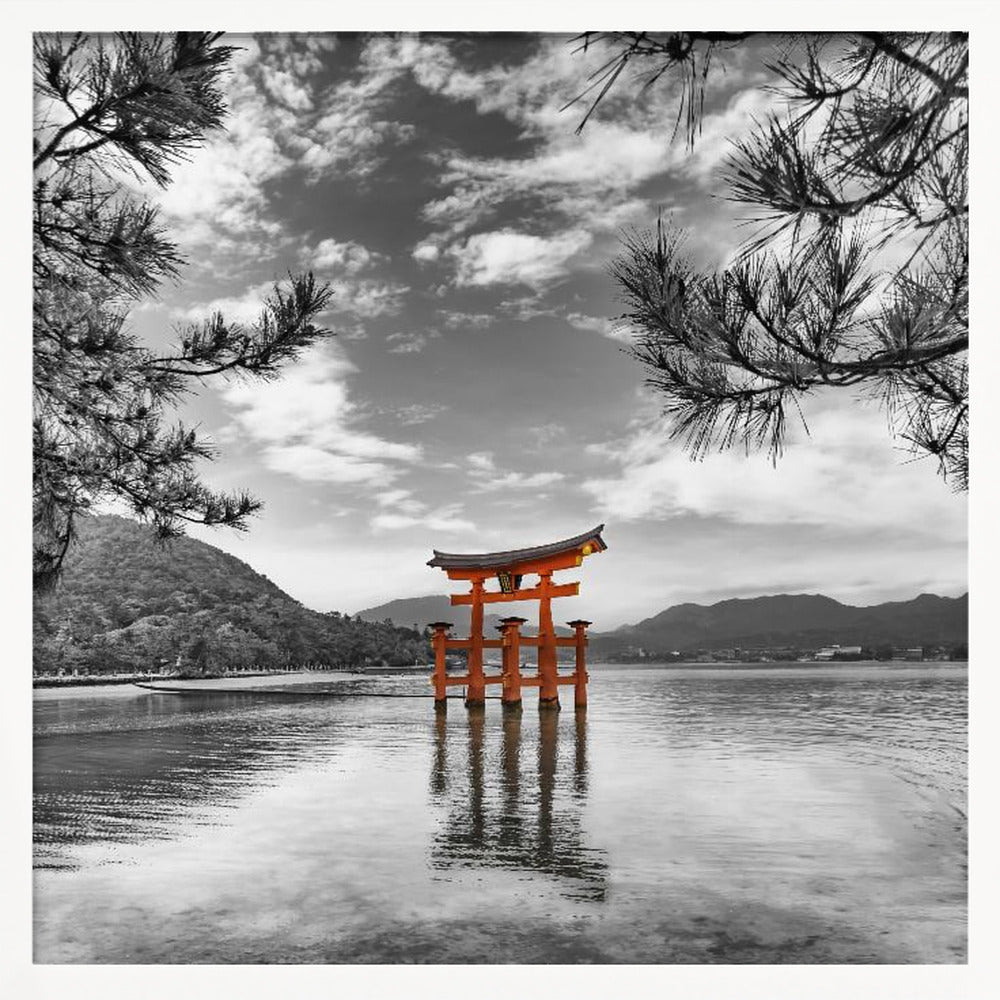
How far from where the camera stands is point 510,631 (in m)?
6.02

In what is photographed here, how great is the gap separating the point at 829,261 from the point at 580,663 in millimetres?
4663

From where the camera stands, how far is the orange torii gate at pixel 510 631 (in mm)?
5715

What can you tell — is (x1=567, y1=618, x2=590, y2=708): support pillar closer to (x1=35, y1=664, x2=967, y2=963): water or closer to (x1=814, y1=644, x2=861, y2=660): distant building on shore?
(x1=35, y1=664, x2=967, y2=963): water

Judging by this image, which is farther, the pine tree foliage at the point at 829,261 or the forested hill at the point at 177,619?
the forested hill at the point at 177,619

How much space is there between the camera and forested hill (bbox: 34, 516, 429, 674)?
3.25m

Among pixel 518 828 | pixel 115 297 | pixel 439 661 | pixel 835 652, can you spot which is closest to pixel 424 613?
pixel 439 661

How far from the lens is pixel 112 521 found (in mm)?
2889

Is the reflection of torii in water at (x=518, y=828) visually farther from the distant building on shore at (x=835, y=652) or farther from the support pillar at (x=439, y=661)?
the support pillar at (x=439, y=661)

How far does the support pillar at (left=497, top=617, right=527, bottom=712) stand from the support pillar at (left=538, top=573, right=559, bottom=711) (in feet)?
0.44

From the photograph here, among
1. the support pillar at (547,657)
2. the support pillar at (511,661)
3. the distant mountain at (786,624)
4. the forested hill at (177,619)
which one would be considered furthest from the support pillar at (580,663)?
the distant mountain at (786,624)

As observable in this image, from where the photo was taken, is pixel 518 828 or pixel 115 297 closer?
pixel 115 297

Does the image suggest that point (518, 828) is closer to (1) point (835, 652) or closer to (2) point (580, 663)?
(1) point (835, 652)

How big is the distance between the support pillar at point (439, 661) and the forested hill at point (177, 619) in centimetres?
9
